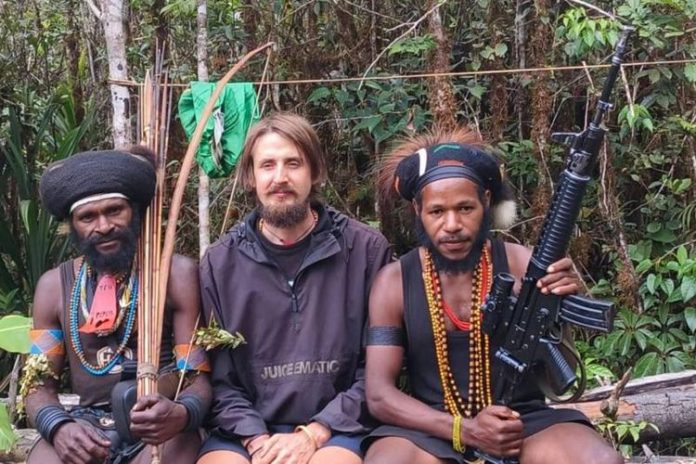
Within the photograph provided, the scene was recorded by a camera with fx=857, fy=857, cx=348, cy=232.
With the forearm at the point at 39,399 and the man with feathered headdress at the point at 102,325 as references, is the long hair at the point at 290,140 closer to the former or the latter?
the man with feathered headdress at the point at 102,325

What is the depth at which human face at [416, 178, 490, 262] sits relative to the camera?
3.14m

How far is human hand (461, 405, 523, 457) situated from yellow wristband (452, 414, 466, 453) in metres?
0.04

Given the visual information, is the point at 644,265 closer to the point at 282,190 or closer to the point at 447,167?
the point at 447,167

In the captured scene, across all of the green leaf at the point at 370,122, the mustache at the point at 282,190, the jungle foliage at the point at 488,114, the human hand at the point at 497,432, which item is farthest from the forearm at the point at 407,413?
the green leaf at the point at 370,122

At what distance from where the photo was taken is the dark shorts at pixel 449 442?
121 inches

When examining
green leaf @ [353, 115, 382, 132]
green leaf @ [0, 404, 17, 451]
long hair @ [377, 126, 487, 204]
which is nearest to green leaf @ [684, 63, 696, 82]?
green leaf @ [353, 115, 382, 132]

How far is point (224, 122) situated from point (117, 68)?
2.77 ft

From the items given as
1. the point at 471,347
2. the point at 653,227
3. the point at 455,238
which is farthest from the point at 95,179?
the point at 653,227

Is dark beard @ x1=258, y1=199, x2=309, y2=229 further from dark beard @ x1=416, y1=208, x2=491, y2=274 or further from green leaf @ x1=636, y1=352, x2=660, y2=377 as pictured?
green leaf @ x1=636, y1=352, x2=660, y2=377

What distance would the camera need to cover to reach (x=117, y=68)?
482 cm

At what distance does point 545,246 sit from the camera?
9.79ft

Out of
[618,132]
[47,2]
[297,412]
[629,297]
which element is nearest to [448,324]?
[297,412]

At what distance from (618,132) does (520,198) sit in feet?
2.71

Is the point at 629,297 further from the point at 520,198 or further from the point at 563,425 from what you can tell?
the point at 563,425
